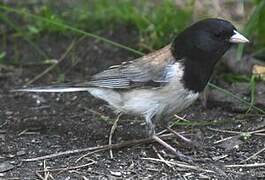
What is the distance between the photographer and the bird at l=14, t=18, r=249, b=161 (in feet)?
13.8

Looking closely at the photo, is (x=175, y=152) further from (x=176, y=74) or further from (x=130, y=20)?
(x=130, y=20)

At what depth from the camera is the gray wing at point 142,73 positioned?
431 centimetres

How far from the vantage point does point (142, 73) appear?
14.5ft

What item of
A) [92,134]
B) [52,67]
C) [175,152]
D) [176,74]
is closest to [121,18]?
[52,67]

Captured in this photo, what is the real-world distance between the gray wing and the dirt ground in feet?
1.24

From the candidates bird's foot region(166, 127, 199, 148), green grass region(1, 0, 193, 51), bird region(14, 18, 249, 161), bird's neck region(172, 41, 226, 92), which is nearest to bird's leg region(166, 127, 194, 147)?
bird's foot region(166, 127, 199, 148)

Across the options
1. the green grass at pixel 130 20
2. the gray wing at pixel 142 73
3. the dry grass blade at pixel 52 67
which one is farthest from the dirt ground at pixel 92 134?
the gray wing at pixel 142 73

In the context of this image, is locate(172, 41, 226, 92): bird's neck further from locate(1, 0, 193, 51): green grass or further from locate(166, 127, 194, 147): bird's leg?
locate(1, 0, 193, 51): green grass

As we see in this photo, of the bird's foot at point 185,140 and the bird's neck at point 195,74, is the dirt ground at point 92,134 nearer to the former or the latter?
the bird's foot at point 185,140

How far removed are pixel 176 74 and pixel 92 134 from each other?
797 mm

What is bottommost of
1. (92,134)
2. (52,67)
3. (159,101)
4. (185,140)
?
(52,67)

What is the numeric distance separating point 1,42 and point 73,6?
0.91 meters

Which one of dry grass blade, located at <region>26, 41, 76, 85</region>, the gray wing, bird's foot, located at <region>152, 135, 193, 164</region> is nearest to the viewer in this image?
bird's foot, located at <region>152, 135, 193, 164</region>

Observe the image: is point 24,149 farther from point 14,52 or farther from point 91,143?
point 14,52
